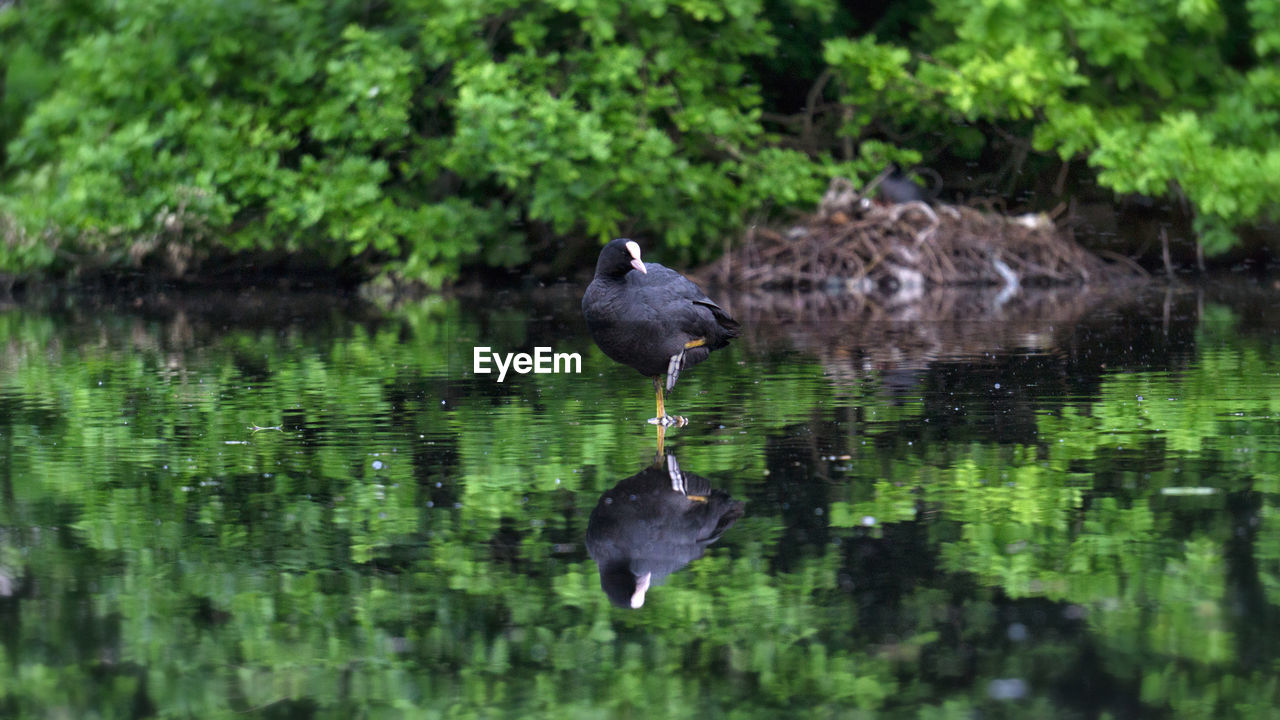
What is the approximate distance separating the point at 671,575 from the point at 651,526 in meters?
0.84

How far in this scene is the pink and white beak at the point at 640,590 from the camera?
579 cm

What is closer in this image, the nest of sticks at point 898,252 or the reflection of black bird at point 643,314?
the reflection of black bird at point 643,314

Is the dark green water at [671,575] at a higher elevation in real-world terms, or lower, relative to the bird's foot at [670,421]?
lower

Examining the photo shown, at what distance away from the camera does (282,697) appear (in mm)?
4852

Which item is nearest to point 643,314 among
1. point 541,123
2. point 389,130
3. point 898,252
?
point 541,123

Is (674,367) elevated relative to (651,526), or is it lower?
elevated

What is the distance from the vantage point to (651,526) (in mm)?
7016

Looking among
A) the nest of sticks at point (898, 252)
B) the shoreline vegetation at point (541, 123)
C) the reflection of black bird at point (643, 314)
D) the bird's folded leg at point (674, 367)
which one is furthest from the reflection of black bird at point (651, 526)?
the nest of sticks at point (898, 252)

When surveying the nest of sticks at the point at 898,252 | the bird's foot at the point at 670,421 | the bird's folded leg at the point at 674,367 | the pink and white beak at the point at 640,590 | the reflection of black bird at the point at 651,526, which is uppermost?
the nest of sticks at the point at 898,252

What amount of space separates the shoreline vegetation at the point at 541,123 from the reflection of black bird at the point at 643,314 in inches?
440

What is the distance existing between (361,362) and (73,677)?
9.33 m

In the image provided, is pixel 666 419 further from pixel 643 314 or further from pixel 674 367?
pixel 643 314

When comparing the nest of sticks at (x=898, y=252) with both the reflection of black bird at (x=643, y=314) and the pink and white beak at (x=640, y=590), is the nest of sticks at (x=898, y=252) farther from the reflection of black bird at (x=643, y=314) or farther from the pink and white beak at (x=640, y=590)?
the pink and white beak at (x=640, y=590)

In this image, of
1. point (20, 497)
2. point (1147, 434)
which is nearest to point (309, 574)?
point (20, 497)
